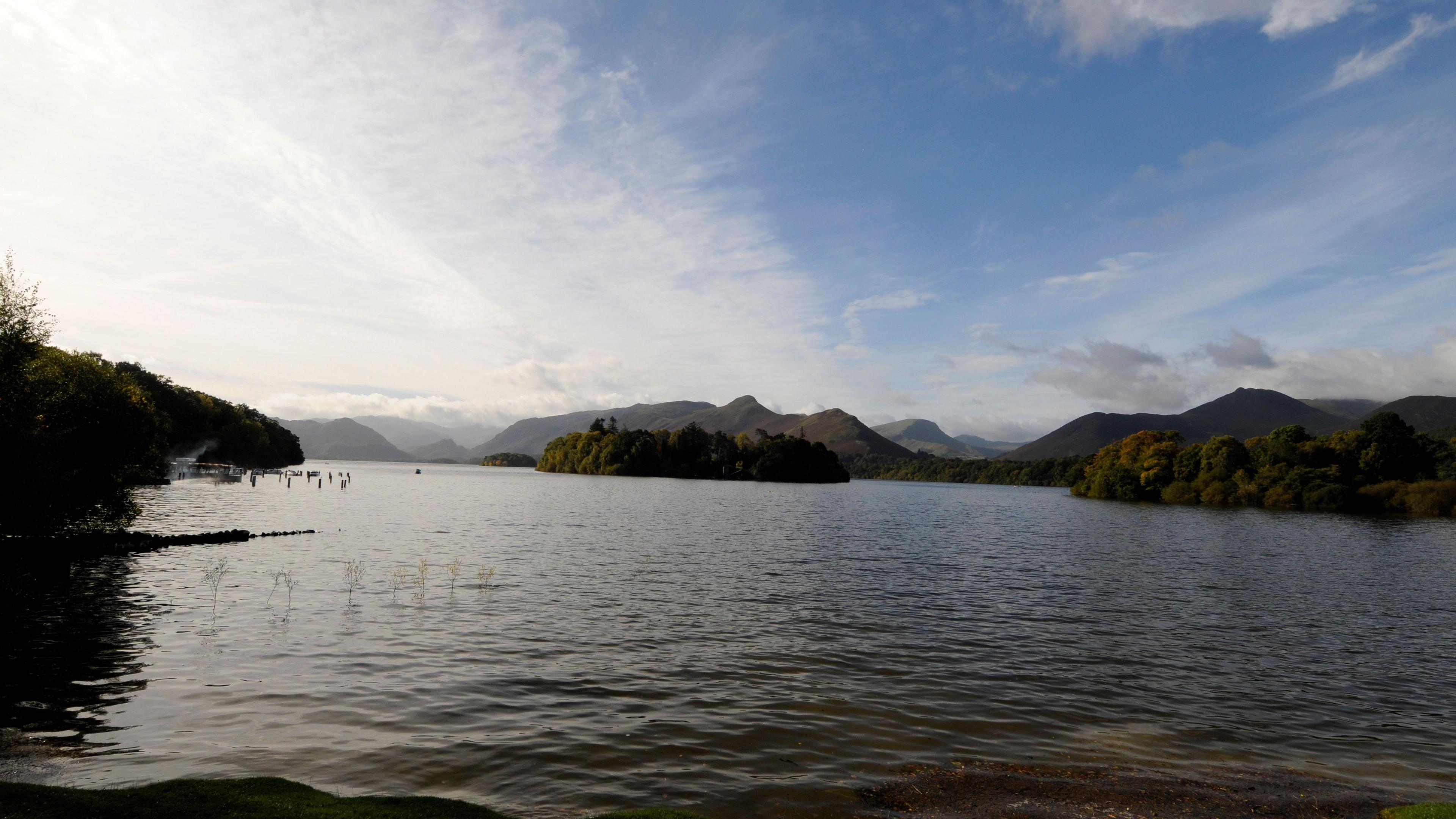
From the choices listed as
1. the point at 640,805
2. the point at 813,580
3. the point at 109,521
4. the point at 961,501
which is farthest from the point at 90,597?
the point at 961,501

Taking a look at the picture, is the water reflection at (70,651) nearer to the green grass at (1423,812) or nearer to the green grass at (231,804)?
the green grass at (231,804)

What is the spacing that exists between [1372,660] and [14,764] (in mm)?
40267

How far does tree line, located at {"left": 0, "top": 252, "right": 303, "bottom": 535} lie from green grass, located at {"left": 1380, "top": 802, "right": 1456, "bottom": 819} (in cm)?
4883

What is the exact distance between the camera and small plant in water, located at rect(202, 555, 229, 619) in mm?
30084

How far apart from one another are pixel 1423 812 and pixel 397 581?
38.3 meters

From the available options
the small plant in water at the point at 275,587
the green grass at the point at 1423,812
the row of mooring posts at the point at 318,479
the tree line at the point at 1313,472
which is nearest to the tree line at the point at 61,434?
the small plant in water at the point at 275,587

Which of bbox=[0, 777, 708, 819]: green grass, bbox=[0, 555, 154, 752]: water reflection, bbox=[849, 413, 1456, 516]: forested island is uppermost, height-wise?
bbox=[849, 413, 1456, 516]: forested island

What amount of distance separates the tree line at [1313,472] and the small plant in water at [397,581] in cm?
16781

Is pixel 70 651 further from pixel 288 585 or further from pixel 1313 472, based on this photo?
pixel 1313 472

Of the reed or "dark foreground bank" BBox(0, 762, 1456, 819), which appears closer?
"dark foreground bank" BBox(0, 762, 1456, 819)

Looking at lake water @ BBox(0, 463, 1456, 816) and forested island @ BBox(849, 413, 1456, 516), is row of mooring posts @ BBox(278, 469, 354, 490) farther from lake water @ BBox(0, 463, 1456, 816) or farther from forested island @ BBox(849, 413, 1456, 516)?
forested island @ BBox(849, 413, 1456, 516)

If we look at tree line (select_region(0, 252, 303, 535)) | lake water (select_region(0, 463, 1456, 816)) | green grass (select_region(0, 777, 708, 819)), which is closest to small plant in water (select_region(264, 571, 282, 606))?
lake water (select_region(0, 463, 1456, 816))

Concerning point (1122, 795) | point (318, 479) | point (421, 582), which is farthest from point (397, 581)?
point (318, 479)

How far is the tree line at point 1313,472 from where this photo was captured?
135m
